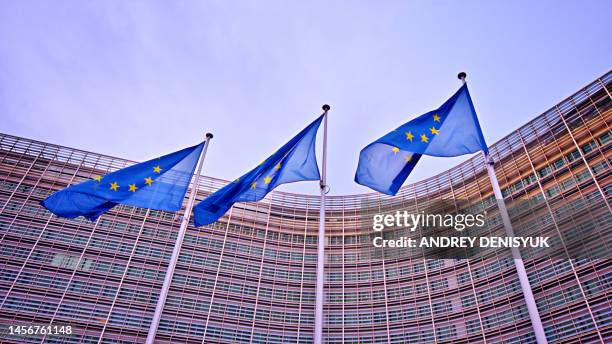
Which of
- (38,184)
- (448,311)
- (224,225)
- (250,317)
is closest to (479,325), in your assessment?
(448,311)

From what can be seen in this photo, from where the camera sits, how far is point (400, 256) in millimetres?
31438

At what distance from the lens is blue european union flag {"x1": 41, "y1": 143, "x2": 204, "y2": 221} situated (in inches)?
724

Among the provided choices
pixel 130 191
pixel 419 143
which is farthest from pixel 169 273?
pixel 419 143

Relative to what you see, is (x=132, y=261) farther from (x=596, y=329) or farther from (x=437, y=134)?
(x=596, y=329)

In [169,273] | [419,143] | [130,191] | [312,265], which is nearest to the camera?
[419,143]

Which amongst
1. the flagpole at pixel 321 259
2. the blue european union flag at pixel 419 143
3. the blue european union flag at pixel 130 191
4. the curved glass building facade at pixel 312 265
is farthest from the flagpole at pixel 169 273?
the curved glass building facade at pixel 312 265

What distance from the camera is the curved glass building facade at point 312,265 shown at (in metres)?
24.6

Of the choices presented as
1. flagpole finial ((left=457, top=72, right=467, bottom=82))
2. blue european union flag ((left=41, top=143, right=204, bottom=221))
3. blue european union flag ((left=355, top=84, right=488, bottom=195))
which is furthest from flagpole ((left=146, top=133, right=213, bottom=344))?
flagpole finial ((left=457, top=72, right=467, bottom=82))

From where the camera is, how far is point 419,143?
1562cm

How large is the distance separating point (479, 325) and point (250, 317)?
14.0 m

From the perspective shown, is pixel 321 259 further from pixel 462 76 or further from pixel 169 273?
pixel 462 76

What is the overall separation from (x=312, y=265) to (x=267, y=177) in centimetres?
1667

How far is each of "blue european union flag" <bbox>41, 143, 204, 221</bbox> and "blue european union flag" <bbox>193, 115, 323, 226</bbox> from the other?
5.01 feet

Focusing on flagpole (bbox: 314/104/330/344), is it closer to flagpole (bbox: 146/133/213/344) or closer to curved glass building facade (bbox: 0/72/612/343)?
flagpole (bbox: 146/133/213/344)
